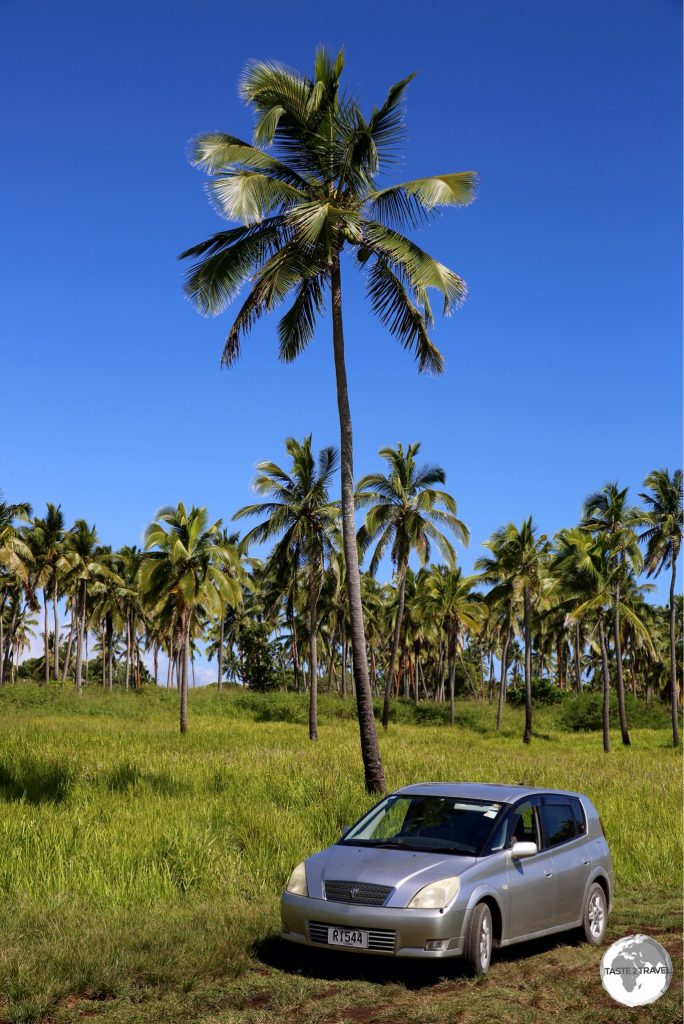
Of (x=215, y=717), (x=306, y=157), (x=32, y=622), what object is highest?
(x=306, y=157)

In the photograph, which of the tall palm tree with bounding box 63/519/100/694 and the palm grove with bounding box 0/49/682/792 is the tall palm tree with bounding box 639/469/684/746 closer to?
the palm grove with bounding box 0/49/682/792

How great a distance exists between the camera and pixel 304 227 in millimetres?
18578

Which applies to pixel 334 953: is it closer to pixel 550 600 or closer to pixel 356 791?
pixel 356 791

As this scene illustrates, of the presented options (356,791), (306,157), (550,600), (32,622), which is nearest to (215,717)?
(550,600)

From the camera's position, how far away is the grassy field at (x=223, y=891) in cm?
727

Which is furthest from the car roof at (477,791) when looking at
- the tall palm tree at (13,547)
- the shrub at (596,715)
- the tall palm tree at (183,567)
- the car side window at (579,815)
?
the shrub at (596,715)

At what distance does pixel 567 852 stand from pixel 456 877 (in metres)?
2.17

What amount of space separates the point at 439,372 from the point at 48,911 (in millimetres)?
14427

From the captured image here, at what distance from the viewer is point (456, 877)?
26.7ft

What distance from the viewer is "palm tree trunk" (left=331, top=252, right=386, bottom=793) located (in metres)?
19.4

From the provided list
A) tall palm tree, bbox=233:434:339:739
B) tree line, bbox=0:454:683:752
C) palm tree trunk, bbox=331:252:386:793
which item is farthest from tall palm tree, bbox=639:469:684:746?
palm tree trunk, bbox=331:252:386:793

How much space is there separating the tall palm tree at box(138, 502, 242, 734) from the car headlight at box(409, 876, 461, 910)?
32257 millimetres

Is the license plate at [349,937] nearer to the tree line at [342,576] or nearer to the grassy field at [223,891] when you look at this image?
the grassy field at [223,891]

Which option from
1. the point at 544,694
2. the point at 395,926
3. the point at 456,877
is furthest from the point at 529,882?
the point at 544,694
